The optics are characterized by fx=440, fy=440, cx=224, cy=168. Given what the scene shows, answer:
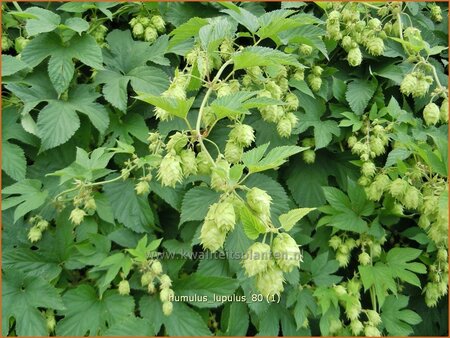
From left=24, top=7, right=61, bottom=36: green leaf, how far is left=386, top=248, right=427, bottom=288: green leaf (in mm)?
1658

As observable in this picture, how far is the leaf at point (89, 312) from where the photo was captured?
5.40 feet

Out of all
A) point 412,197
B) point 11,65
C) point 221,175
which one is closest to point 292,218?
point 221,175

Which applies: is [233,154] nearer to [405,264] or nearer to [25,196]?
[25,196]

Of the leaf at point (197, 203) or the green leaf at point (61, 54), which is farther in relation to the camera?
the green leaf at point (61, 54)

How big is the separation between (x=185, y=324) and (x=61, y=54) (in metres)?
1.18

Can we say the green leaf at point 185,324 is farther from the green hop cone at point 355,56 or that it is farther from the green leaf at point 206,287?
the green hop cone at point 355,56

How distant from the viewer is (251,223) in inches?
42.9

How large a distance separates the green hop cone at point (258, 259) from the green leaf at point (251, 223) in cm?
4

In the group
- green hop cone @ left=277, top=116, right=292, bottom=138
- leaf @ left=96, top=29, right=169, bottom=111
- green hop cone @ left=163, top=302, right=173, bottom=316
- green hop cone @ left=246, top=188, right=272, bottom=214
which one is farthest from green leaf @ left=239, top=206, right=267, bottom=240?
leaf @ left=96, top=29, right=169, bottom=111

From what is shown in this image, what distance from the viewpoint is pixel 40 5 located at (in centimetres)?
208

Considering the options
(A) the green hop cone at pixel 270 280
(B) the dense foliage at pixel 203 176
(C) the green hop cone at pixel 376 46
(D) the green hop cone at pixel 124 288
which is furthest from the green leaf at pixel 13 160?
(C) the green hop cone at pixel 376 46

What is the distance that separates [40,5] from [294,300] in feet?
5.77

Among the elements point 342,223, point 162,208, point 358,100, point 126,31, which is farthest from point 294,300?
point 126,31

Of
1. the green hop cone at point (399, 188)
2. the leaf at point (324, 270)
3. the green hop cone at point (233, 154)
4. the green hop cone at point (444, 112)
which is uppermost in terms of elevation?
the green hop cone at point (233, 154)
